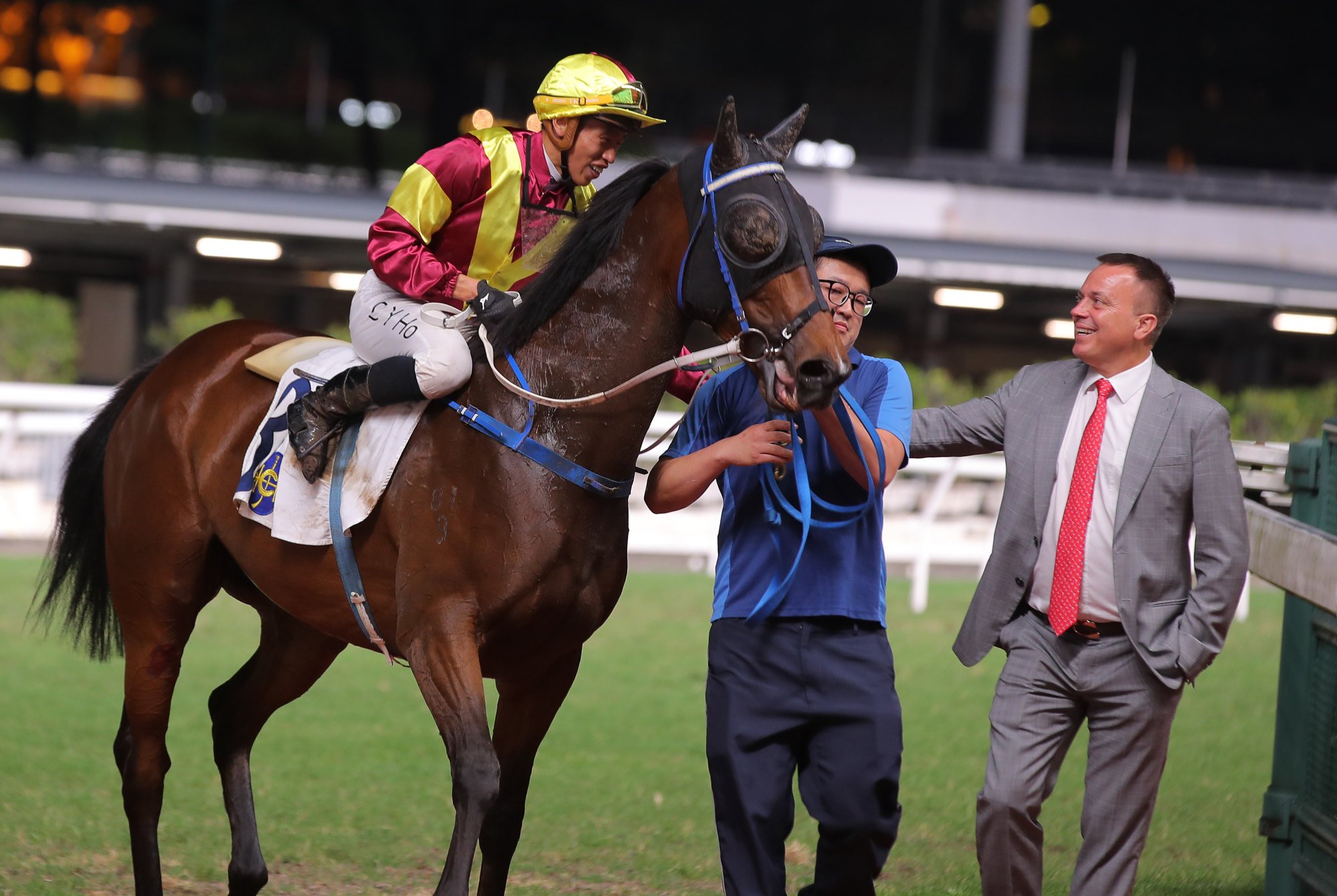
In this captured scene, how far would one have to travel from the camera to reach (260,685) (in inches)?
160

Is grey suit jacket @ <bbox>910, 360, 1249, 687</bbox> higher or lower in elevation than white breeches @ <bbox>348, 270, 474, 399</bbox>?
lower

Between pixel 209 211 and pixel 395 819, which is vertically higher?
pixel 209 211

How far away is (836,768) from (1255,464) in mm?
1953

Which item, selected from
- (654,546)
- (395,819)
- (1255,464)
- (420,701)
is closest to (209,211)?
(654,546)

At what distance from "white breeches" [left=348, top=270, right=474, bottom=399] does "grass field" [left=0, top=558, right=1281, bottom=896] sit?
5.43 ft

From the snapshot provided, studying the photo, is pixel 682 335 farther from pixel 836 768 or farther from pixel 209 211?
pixel 209 211

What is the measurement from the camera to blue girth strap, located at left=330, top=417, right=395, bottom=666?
3273 millimetres

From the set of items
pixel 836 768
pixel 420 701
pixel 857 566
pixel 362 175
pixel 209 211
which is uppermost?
pixel 362 175

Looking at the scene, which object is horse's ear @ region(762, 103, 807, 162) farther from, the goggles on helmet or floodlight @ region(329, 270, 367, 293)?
floodlight @ region(329, 270, 367, 293)

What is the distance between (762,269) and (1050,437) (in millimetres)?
973

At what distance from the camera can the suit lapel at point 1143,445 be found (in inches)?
120

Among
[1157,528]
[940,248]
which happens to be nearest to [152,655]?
[1157,528]

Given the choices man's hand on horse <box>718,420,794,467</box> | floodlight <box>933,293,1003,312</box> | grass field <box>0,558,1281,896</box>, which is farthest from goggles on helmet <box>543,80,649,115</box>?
floodlight <box>933,293,1003,312</box>

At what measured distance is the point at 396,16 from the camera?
26.0 meters
